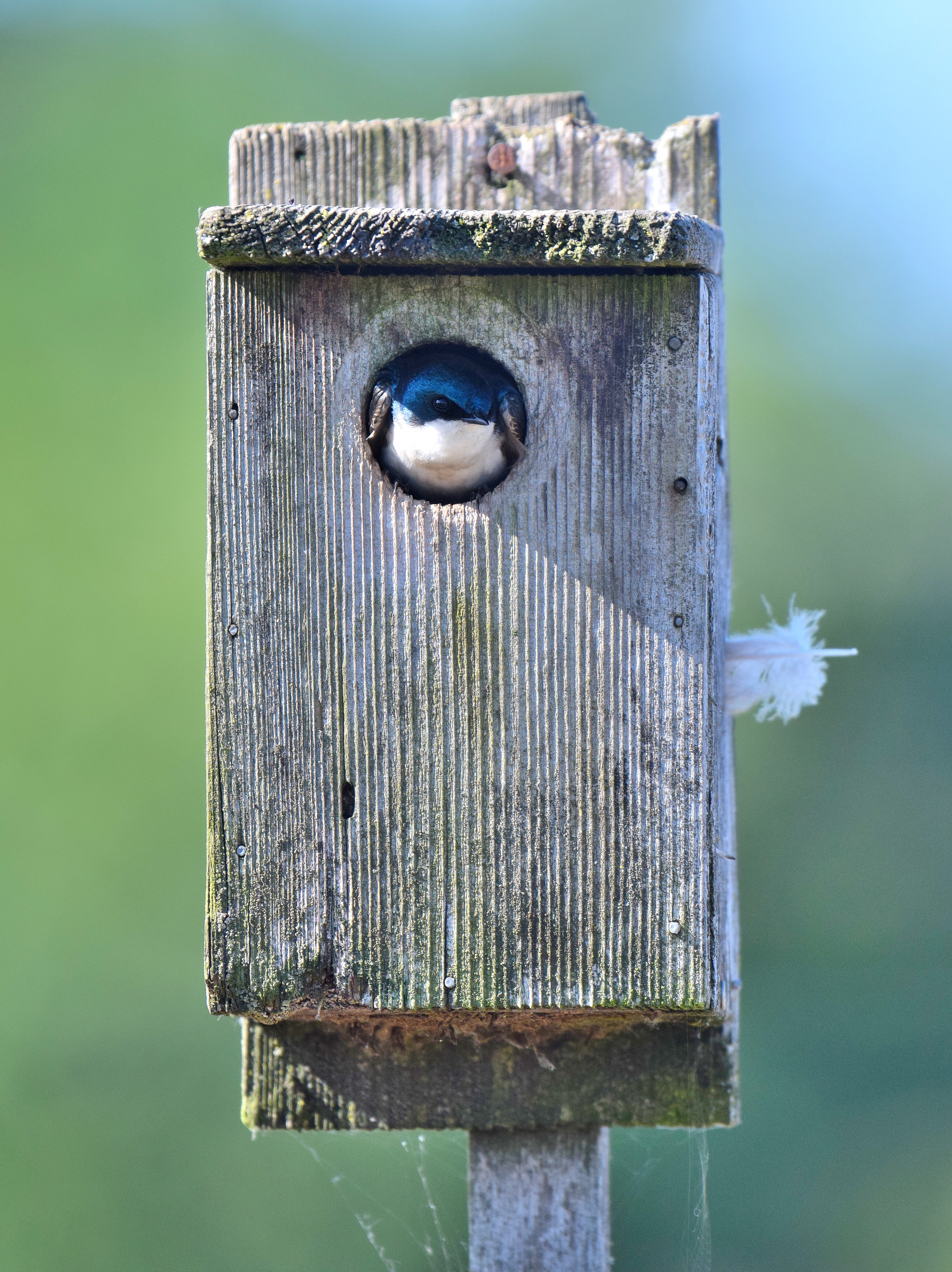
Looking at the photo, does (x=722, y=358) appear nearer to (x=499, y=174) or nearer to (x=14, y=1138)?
(x=499, y=174)

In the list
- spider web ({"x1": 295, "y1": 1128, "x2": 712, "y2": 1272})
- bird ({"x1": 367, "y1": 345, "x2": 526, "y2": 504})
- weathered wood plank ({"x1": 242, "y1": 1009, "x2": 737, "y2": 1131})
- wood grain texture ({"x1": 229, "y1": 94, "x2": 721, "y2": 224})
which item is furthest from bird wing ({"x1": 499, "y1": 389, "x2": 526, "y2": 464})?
spider web ({"x1": 295, "y1": 1128, "x2": 712, "y2": 1272})

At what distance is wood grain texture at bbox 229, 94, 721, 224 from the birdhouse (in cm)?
28

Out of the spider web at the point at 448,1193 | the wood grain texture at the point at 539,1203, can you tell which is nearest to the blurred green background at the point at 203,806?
the spider web at the point at 448,1193

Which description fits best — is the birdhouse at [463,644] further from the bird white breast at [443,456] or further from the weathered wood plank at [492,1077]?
the weathered wood plank at [492,1077]

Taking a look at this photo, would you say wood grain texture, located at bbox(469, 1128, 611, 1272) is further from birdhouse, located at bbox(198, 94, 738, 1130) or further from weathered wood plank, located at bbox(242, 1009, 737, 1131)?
birdhouse, located at bbox(198, 94, 738, 1130)

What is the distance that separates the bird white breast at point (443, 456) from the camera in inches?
45.8

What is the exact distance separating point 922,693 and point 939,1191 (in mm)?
1615

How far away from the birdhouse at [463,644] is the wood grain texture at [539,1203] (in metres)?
0.25

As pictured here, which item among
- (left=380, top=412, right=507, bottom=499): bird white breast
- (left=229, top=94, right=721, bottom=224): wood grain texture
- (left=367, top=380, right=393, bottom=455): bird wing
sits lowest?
(left=380, top=412, right=507, bottom=499): bird white breast

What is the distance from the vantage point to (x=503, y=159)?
146 cm

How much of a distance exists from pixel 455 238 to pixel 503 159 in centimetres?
36

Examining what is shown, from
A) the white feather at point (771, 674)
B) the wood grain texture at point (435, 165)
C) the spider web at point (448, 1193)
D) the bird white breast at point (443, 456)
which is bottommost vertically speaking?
the spider web at point (448, 1193)

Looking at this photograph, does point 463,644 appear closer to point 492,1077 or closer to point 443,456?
point 443,456

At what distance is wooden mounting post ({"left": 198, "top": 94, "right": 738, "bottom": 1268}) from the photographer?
1194mm
